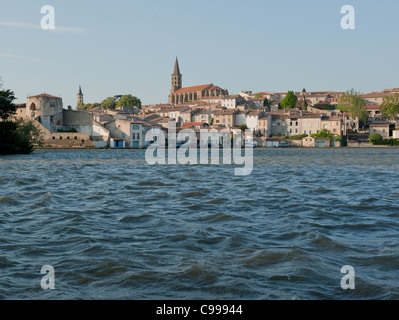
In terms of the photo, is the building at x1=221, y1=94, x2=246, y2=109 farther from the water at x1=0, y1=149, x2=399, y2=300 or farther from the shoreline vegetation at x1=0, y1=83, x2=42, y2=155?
the water at x1=0, y1=149, x2=399, y2=300

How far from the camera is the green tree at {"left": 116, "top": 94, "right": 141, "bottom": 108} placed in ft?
444

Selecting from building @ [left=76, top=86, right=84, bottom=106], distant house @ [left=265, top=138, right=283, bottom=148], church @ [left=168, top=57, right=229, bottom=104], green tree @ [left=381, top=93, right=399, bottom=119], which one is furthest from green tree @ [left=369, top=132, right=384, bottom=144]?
building @ [left=76, top=86, right=84, bottom=106]

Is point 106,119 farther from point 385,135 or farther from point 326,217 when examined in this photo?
point 326,217

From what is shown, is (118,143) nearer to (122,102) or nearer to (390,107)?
(390,107)

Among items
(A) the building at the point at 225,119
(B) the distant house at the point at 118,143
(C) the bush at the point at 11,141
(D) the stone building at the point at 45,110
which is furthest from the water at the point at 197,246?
(A) the building at the point at 225,119

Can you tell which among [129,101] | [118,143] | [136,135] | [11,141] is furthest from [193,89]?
[11,141]

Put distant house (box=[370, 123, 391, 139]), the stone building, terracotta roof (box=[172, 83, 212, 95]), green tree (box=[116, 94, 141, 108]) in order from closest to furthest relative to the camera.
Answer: the stone building → distant house (box=[370, 123, 391, 139]) → green tree (box=[116, 94, 141, 108]) → terracotta roof (box=[172, 83, 212, 95])

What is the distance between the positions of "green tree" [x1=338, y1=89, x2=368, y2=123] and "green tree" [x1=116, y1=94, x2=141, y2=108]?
6703 cm

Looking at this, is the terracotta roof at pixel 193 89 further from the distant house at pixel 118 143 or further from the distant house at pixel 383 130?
the distant house at pixel 118 143

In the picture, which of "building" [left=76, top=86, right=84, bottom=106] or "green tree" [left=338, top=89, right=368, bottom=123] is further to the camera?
"building" [left=76, top=86, right=84, bottom=106]

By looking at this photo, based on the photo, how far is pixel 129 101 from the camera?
447ft

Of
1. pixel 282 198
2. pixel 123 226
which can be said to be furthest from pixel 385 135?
pixel 123 226
